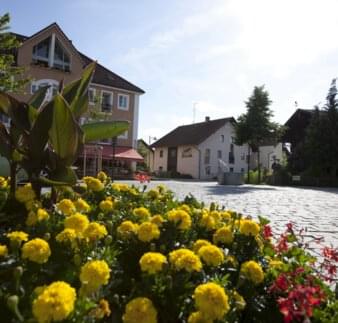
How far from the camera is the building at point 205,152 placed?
53375 millimetres

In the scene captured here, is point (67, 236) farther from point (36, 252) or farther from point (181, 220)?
point (181, 220)

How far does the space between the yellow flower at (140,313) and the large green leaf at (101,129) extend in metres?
2.24

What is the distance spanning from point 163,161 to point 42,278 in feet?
193

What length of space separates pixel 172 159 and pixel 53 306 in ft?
188

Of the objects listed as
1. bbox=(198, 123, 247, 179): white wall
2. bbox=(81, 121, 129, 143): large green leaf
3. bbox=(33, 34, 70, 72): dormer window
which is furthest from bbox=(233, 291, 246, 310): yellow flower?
bbox=(198, 123, 247, 179): white wall

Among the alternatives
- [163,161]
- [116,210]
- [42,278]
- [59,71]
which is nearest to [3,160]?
[116,210]

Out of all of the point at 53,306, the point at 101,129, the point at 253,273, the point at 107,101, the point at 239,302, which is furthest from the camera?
the point at 107,101

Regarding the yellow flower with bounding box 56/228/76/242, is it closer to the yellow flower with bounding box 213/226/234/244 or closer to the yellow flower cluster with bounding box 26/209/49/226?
the yellow flower cluster with bounding box 26/209/49/226

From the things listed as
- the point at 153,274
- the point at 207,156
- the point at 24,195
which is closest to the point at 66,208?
the point at 24,195

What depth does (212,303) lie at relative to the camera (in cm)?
126

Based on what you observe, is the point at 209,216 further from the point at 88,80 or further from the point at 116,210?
the point at 88,80

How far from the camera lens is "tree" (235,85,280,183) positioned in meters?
35.5

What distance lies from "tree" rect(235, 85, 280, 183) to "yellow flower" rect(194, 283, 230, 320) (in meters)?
34.8

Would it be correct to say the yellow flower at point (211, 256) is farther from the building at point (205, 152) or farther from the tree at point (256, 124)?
the building at point (205, 152)
